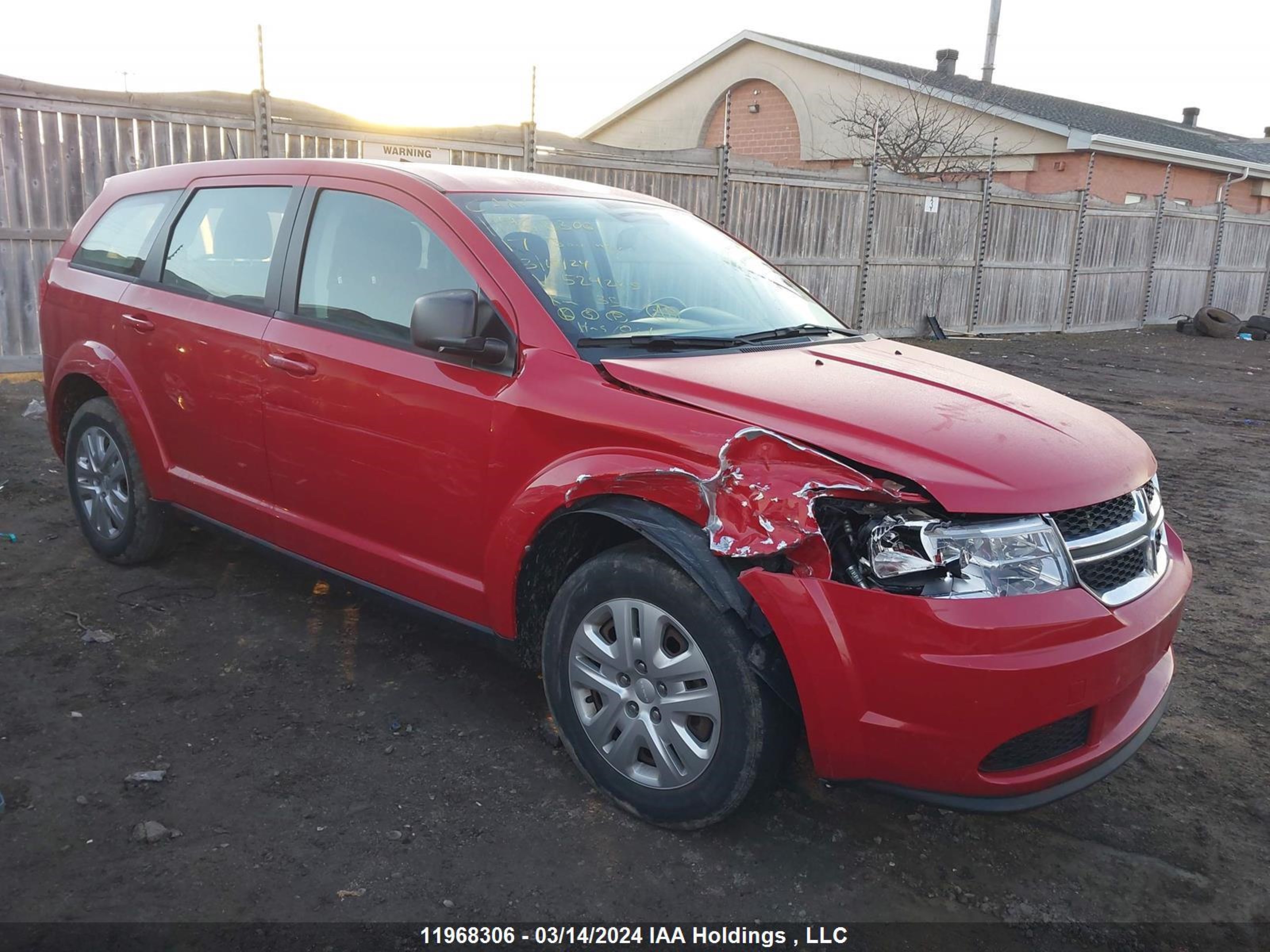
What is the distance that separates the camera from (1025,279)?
59.2 ft

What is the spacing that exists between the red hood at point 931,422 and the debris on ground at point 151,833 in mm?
1778

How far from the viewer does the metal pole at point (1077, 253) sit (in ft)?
60.5

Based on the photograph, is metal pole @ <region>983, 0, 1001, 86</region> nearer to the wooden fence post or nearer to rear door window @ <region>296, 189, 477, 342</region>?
the wooden fence post

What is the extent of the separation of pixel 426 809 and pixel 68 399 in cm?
316

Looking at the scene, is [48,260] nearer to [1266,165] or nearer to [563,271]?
[563,271]

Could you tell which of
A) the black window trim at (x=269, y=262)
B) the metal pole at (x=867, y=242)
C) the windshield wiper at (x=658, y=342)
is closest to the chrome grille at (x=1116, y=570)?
the windshield wiper at (x=658, y=342)

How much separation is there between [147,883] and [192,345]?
2179 millimetres

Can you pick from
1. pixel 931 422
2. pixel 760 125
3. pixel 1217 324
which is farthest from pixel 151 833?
pixel 760 125

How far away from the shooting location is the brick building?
22109mm

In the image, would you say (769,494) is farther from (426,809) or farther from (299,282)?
(299,282)

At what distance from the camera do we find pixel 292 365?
3.54 meters

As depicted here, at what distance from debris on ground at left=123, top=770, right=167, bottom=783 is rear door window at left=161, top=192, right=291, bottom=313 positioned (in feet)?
5.67

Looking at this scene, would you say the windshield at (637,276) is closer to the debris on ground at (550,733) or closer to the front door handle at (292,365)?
the front door handle at (292,365)

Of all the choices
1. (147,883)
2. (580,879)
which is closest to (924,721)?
(580,879)
